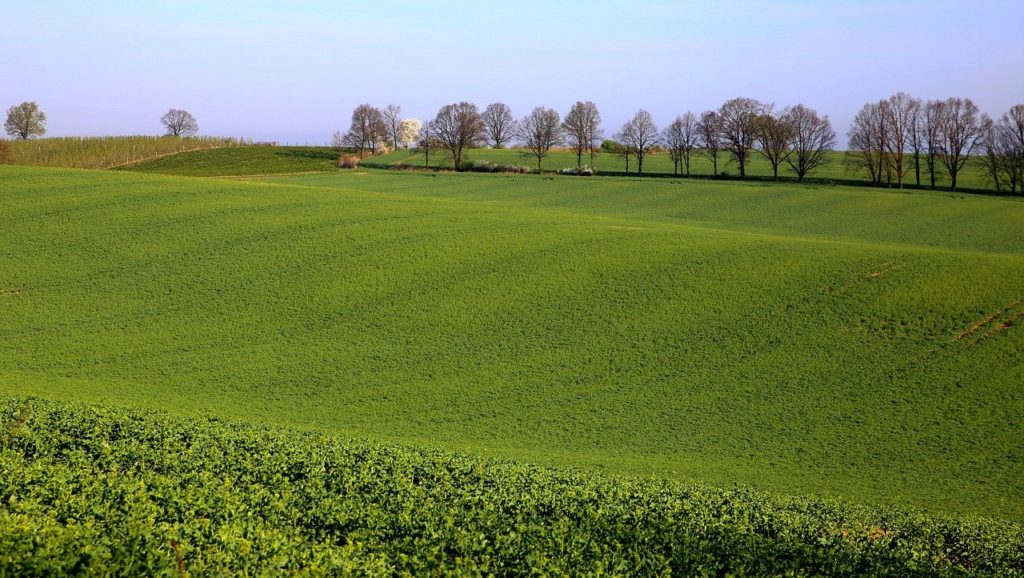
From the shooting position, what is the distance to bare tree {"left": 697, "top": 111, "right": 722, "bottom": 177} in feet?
260

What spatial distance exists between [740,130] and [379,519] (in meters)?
76.2

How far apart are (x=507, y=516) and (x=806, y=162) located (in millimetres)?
75950

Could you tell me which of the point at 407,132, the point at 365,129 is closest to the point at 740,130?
the point at 365,129

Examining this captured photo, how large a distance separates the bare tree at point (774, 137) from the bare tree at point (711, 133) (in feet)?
13.6

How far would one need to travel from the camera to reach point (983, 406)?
18.6 metres

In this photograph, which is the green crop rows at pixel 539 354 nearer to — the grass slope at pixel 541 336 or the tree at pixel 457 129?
the grass slope at pixel 541 336

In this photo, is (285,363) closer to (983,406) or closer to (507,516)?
(507,516)

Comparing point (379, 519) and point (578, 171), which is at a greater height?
point (578, 171)

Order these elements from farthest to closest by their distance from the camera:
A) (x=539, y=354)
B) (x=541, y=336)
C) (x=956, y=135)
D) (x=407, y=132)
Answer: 1. (x=407, y=132)
2. (x=956, y=135)
3. (x=541, y=336)
4. (x=539, y=354)

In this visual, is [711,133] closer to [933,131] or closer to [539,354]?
[933,131]

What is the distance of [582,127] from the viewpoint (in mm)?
91125

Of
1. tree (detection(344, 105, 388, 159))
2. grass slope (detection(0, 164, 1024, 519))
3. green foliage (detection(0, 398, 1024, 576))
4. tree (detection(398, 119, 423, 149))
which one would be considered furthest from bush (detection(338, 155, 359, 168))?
green foliage (detection(0, 398, 1024, 576))

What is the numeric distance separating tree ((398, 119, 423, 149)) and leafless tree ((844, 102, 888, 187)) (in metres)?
68.2

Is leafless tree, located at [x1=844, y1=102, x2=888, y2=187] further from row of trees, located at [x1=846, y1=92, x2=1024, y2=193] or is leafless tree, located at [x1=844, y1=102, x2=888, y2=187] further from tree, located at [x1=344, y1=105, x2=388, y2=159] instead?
tree, located at [x1=344, y1=105, x2=388, y2=159]
